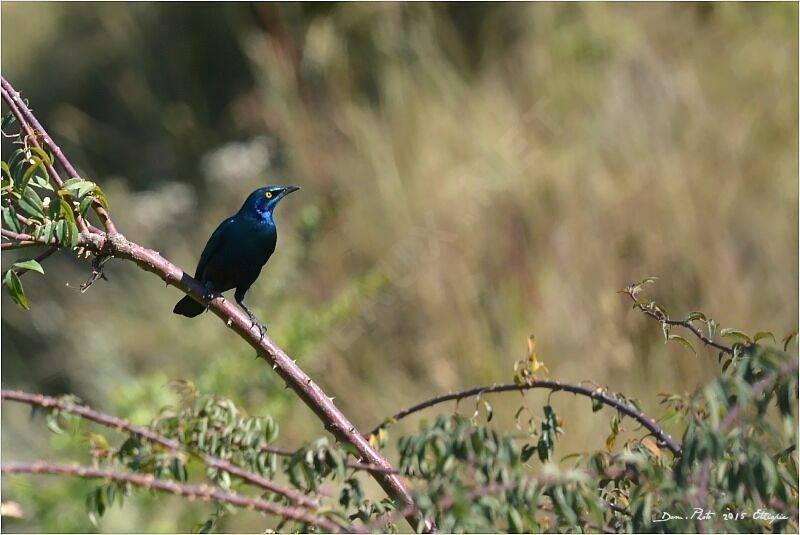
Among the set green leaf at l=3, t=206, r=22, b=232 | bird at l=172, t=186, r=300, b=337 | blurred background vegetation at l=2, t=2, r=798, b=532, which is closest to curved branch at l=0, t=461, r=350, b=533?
green leaf at l=3, t=206, r=22, b=232

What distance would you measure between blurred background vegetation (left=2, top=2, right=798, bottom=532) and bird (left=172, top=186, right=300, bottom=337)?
0.87 meters

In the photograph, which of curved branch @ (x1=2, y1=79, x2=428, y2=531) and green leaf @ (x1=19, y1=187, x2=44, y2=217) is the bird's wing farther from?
green leaf @ (x1=19, y1=187, x2=44, y2=217)

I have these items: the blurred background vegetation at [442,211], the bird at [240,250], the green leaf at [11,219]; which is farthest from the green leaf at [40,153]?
the blurred background vegetation at [442,211]

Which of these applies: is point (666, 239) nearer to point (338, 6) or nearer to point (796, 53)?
point (796, 53)

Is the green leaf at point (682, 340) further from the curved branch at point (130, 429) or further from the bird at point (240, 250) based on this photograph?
the bird at point (240, 250)

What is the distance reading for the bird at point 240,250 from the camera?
376 centimetres

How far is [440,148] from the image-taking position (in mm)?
7527

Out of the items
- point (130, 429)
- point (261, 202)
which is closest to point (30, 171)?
point (130, 429)

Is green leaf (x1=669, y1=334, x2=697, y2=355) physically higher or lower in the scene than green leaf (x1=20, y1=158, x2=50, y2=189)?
lower

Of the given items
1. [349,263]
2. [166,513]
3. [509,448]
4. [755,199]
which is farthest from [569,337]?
[509,448]

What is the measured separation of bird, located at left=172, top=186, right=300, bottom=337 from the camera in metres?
3.76

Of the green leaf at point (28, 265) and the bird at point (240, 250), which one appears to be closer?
the green leaf at point (28, 265)

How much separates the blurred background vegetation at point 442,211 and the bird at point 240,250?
87 cm

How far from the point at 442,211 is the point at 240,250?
3.33 metres
